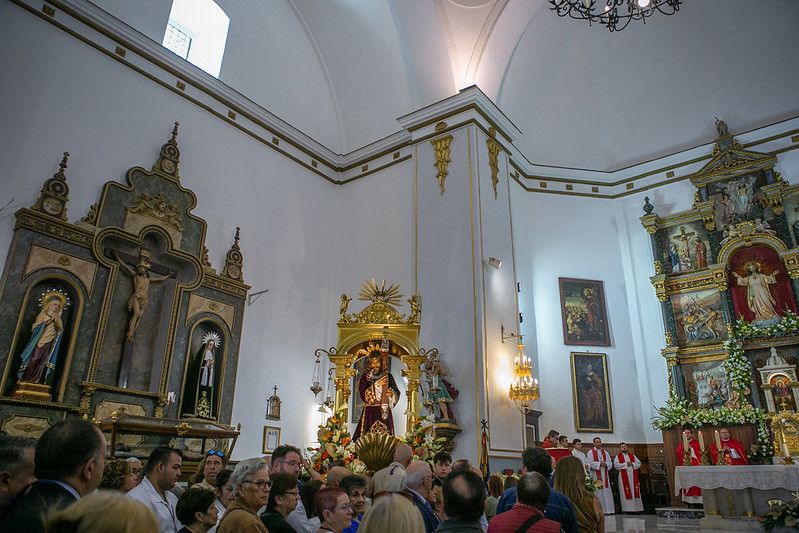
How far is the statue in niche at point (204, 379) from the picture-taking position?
35.6 feet

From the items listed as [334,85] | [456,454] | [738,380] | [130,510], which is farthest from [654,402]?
[130,510]

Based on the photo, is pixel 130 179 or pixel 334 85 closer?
pixel 130 179

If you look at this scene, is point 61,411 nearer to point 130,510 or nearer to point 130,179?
point 130,179

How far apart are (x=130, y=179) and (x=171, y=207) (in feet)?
3.07

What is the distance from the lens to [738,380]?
1324 centimetres

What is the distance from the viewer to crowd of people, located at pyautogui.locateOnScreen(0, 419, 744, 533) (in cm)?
205

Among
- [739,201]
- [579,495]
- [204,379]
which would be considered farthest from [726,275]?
[204,379]

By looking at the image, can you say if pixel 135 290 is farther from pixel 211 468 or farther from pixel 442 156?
pixel 442 156

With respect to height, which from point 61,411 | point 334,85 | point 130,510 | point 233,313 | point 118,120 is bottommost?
point 130,510

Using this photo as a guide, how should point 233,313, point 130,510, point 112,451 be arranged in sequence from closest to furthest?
point 130,510, point 112,451, point 233,313

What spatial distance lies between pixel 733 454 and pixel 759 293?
4.25 meters

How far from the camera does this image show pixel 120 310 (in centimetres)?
1028

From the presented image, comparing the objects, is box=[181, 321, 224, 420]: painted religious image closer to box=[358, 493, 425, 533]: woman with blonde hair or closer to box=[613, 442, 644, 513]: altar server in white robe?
box=[613, 442, 644, 513]: altar server in white robe

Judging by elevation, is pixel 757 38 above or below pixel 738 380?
above
